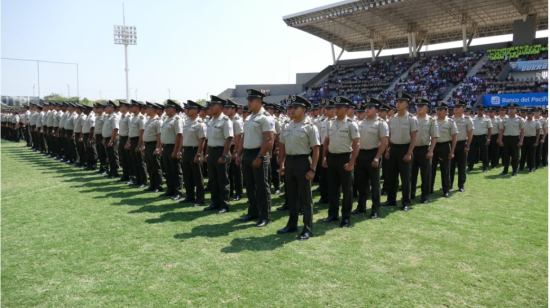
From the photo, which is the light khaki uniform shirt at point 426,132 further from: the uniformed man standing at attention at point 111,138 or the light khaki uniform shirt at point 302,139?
the uniformed man standing at attention at point 111,138

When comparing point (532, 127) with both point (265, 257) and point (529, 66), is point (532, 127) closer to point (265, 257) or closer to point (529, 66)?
point (265, 257)

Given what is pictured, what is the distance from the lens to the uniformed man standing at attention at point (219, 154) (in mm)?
6410

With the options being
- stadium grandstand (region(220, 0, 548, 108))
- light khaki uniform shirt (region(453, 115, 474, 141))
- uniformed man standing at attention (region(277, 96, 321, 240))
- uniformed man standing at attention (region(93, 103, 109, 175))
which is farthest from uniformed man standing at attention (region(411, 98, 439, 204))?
stadium grandstand (region(220, 0, 548, 108))

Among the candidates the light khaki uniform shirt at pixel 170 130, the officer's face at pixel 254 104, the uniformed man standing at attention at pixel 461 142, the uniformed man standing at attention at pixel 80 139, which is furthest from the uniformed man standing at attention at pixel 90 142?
the uniformed man standing at attention at pixel 461 142

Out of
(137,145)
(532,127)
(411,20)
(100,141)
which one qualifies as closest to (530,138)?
(532,127)

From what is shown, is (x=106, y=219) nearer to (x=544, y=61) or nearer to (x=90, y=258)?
(x=90, y=258)

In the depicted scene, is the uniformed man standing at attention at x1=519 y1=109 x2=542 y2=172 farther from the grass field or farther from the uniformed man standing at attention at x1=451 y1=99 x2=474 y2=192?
the grass field

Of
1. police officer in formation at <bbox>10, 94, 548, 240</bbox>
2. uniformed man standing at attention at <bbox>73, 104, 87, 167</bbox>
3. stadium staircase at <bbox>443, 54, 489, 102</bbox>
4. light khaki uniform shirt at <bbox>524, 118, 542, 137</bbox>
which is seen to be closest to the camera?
police officer in formation at <bbox>10, 94, 548, 240</bbox>

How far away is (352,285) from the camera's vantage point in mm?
3621

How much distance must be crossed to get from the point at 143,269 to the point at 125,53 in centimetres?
4047

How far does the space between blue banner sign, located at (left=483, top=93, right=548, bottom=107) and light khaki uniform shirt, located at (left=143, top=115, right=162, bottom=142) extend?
22.6 metres

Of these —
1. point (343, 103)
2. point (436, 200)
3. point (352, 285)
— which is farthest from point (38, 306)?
point (436, 200)

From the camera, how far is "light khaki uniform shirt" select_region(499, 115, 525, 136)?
419 inches

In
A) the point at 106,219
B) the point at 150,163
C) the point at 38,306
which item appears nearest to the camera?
the point at 38,306
